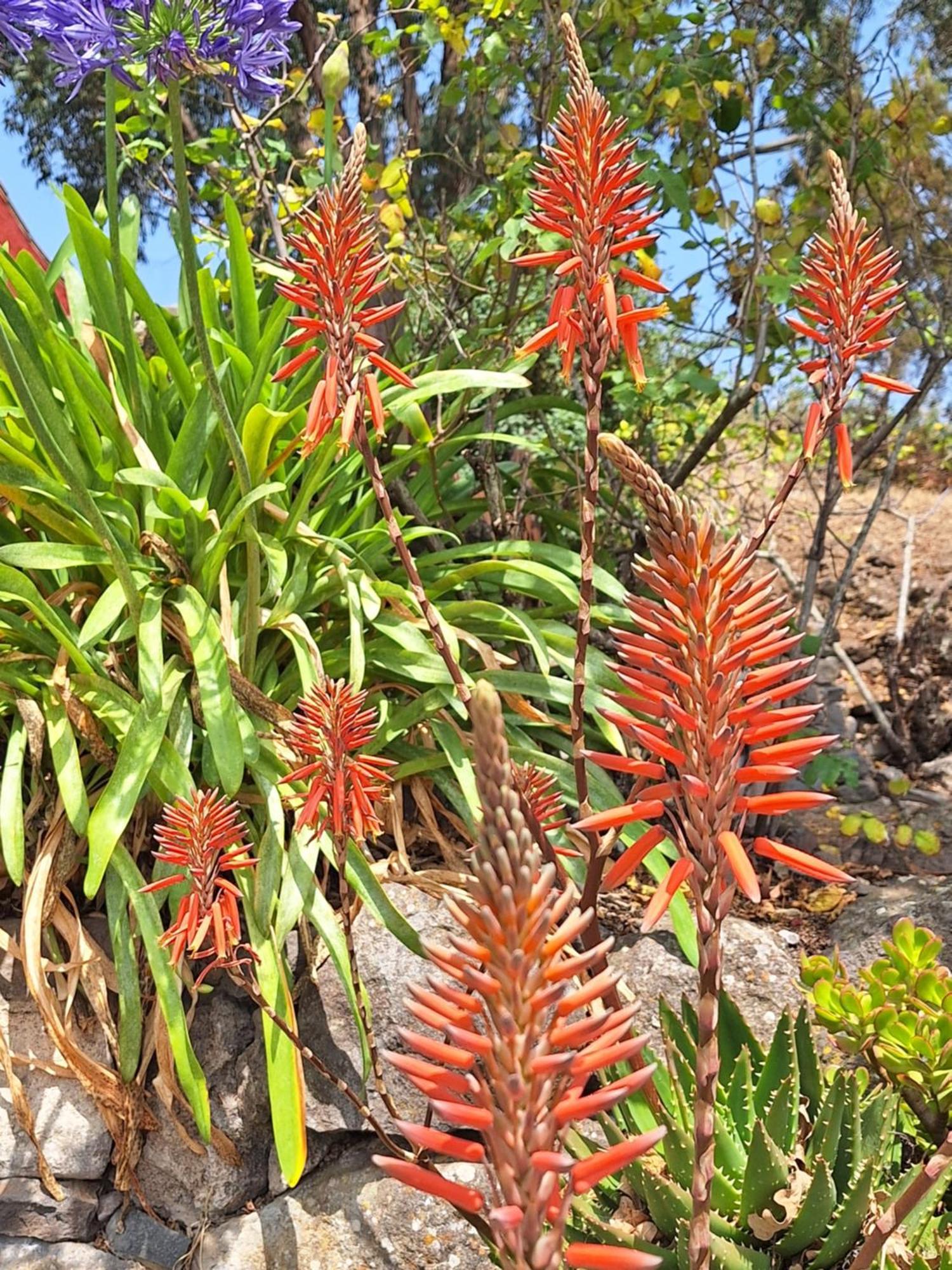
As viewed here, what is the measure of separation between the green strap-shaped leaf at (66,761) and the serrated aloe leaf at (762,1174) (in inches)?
57.6

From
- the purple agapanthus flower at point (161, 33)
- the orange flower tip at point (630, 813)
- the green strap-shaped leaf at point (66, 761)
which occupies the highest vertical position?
the purple agapanthus flower at point (161, 33)

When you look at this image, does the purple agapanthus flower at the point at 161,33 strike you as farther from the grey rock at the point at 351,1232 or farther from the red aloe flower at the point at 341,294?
the grey rock at the point at 351,1232

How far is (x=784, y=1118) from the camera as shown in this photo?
4.38ft

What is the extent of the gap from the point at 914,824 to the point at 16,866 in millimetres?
2542

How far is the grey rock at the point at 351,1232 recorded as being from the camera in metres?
1.93

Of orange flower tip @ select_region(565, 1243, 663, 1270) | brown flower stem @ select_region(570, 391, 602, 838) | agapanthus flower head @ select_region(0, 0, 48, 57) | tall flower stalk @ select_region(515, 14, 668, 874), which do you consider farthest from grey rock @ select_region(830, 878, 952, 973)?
agapanthus flower head @ select_region(0, 0, 48, 57)

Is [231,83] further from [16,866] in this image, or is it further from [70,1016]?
[70,1016]

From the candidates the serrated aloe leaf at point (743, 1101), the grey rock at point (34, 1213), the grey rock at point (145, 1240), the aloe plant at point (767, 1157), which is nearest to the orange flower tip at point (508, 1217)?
the aloe plant at point (767, 1157)

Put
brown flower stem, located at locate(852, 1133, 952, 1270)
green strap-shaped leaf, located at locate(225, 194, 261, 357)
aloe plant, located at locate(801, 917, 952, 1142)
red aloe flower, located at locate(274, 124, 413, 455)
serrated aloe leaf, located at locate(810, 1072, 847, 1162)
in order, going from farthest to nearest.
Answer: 1. green strap-shaped leaf, located at locate(225, 194, 261, 357)
2. aloe plant, located at locate(801, 917, 952, 1142)
3. serrated aloe leaf, located at locate(810, 1072, 847, 1162)
4. red aloe flower, located at locate(274, 124, 413, 455)
5. brown flower stem, located at locate(852, 1133, 952, 1270)

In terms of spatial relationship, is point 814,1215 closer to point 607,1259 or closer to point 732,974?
point 607,1259

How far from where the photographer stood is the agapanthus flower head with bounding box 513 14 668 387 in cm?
111

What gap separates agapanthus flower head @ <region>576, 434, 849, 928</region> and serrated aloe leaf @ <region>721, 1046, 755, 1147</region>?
0.74 meters

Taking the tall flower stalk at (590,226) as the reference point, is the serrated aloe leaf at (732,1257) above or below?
below

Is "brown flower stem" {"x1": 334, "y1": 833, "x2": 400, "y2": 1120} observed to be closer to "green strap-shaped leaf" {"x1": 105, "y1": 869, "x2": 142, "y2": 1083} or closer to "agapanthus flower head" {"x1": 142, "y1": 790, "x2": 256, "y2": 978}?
"agapanthus flower head" {"x1": 142, "y1": 790, "x2": 256, "y2": 978}
